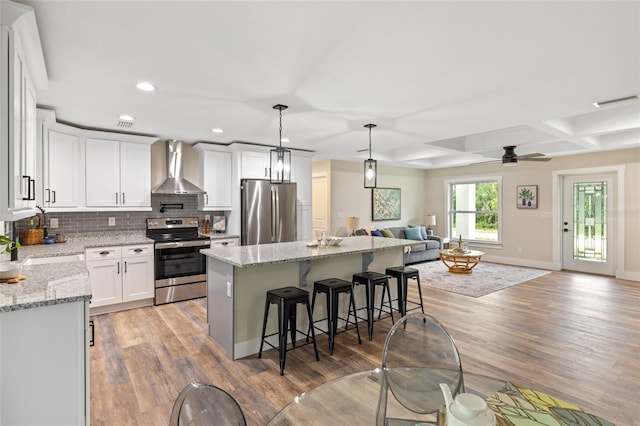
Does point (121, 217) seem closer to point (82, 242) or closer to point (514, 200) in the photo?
point (82, 242)

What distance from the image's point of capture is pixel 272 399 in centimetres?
246

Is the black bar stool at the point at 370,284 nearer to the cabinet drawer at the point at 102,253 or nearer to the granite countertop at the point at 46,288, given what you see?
the granite countertop at the point at 46,288

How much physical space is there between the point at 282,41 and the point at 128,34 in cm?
94

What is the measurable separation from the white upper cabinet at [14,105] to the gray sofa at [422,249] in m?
6.61

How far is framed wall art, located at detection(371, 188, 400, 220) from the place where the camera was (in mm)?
8464

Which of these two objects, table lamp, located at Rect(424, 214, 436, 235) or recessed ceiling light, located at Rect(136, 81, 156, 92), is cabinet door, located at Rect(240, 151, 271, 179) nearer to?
recessed ceiling light, located at Rect(136, 81, 156, 92)

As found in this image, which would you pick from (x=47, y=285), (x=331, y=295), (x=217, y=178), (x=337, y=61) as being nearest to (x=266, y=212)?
(x=217, y=178)

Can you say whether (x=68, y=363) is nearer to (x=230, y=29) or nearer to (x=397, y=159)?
(x=230, y=29)

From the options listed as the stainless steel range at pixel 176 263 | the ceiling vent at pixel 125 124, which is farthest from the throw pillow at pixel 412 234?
the ceiling vent at pixel 125 124

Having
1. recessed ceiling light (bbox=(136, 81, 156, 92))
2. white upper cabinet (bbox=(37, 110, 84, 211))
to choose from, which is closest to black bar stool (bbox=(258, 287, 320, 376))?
recessed ceiling light (bbox=(136, 81, 156, 92))

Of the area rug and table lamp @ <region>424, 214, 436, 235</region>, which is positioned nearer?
Answer: the area rug

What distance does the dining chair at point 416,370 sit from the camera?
1.52 meters

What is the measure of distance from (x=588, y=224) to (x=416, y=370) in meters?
7.17

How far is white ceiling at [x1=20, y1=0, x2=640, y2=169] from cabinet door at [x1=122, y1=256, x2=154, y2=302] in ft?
5.81
